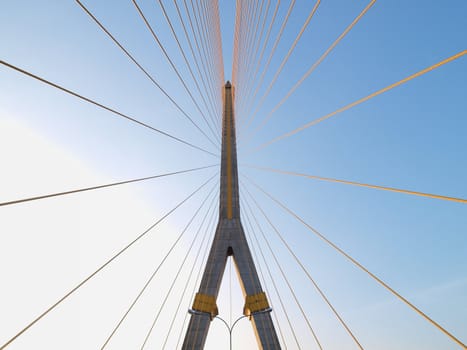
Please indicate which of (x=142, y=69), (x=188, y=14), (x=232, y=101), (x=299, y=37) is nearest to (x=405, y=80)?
(x=299, y=37)

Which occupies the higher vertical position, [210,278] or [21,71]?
[21,71]

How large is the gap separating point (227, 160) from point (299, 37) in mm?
7625

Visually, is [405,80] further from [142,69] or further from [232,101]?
[232,101]

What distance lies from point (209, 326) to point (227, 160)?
Answer: 669 centimetres

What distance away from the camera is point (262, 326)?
10.9m

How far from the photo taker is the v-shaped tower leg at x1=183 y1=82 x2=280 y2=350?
418 inches

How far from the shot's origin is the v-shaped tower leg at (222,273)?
10609mm

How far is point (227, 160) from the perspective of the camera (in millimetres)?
13688

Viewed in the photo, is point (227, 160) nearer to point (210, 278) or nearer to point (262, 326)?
point (210, 278)

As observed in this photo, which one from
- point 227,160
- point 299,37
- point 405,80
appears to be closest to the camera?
point 405,80

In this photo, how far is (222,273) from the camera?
38.1 ft

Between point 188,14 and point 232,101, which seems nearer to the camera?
point 188,14

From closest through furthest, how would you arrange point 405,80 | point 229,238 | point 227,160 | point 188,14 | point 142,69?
point 405,80 → point 142,69 → point 188,14 → point 229,238 → point 227,160

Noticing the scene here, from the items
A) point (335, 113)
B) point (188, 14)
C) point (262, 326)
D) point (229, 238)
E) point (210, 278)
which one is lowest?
point (262, 326)
